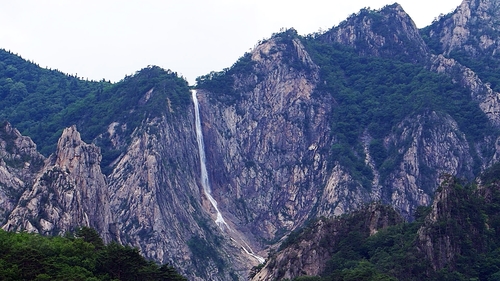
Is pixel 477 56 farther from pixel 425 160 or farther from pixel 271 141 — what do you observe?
pixel 271 141

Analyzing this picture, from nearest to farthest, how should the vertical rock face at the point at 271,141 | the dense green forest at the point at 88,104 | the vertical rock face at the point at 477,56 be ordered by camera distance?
the vertical rock face at the point at 271,141
the dense green forest at the point at 88,104
the vertical rock face at the point at 477,56

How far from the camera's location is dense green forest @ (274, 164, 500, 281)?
335 feet

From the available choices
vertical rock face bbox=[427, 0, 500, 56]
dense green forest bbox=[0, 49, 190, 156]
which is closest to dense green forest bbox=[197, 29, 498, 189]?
dense green forest bbox=[0, 49, 190, 156]

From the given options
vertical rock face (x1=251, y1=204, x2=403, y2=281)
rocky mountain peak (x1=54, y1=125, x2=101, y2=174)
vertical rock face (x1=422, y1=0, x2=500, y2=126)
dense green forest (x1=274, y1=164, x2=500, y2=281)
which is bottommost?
dense green forest (x1=274, y1=164, x2=500, y2=281)

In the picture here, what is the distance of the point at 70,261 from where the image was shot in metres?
87.1

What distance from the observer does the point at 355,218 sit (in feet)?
391

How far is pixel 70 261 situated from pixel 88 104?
97.3 meters

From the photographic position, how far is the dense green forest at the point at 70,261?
261 ft

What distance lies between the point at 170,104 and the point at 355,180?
1232 inches

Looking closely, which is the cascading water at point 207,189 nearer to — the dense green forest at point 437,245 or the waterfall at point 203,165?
the waterfall at point 203,165

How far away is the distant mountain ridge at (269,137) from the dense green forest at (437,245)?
101 ft

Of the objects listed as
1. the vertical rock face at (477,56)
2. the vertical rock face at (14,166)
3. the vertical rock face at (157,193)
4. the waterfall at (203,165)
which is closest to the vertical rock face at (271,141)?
the waterfall at (203,165)

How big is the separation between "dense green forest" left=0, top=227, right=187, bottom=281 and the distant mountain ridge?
3605 cm

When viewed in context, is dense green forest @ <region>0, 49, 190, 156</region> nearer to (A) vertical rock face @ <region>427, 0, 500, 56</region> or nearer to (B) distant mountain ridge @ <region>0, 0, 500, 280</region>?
(B) distant mountain ridge @ <region>0, 0, 500, 280</region>
